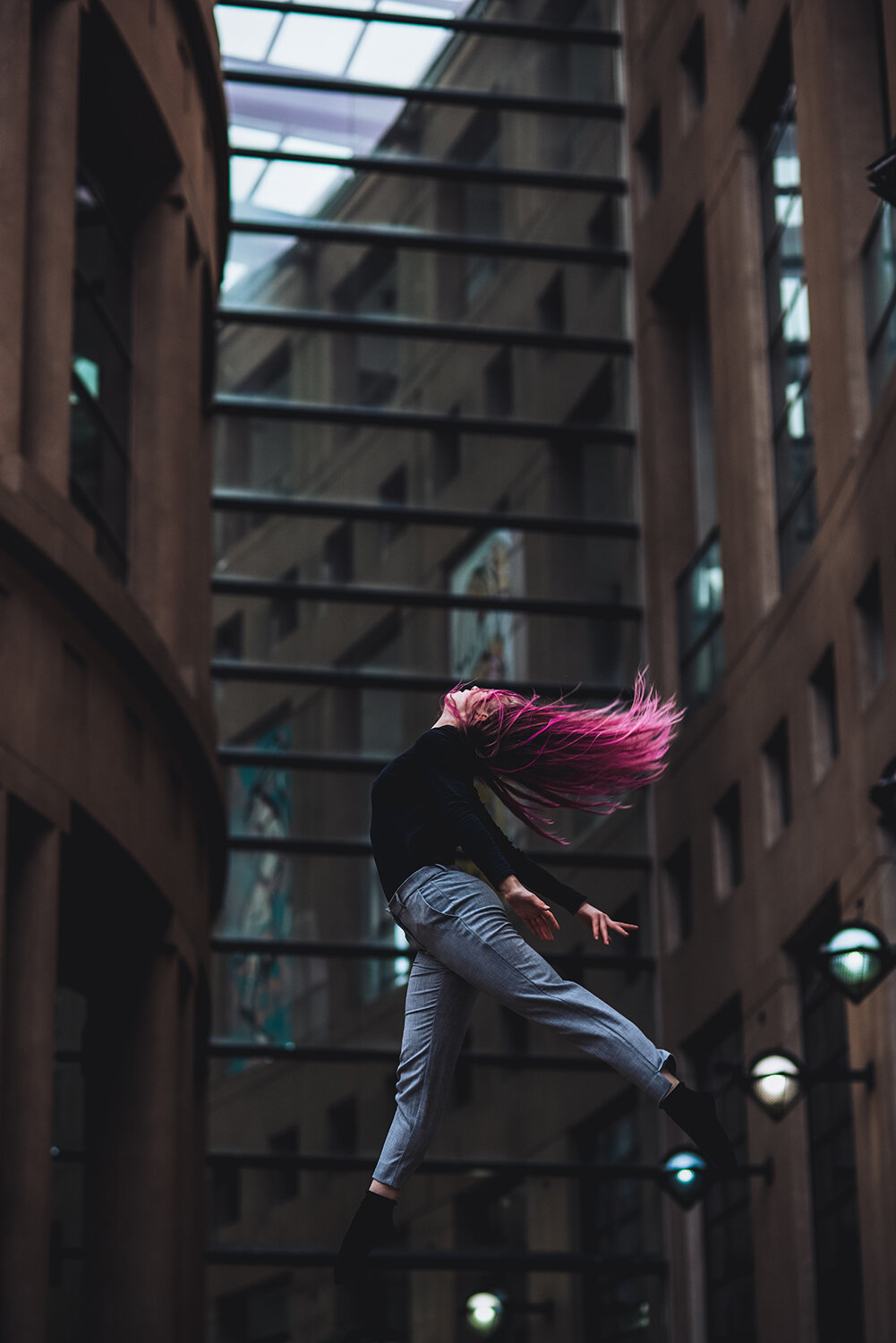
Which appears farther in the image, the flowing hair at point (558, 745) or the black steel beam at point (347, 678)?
the black steel beam at point (347, 678)

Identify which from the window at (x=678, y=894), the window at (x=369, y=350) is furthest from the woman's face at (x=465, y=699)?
the window at (x=369, y=350)

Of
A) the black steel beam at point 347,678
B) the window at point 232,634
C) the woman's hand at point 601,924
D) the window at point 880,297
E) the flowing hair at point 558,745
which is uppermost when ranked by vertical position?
the window at point 232,634

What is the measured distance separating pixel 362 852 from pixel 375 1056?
9.45 ft

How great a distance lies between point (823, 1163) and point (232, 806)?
13.0 meters

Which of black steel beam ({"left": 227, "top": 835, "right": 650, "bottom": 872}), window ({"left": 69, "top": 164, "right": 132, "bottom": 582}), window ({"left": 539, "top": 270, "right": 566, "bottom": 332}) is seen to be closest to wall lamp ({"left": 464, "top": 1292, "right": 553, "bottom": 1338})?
black steel beam ({"left": 227, "top": 835, "right": 650, "bottom": 872})

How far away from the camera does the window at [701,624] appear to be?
29.8 m

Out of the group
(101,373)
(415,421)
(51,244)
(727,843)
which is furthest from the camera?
(415,421)

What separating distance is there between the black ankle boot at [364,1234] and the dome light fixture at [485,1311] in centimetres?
2300

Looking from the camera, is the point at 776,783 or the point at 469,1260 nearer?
the point at 776,783

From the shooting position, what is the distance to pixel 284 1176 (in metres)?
35.6

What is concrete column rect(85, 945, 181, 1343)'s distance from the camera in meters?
21.1

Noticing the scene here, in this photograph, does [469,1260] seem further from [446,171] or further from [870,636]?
[446,171]

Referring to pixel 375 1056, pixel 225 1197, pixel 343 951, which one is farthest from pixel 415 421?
pixel 225 1197

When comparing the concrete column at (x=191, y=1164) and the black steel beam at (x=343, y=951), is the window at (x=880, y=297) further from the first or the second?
the black steel beam at (x=343, y=951)
